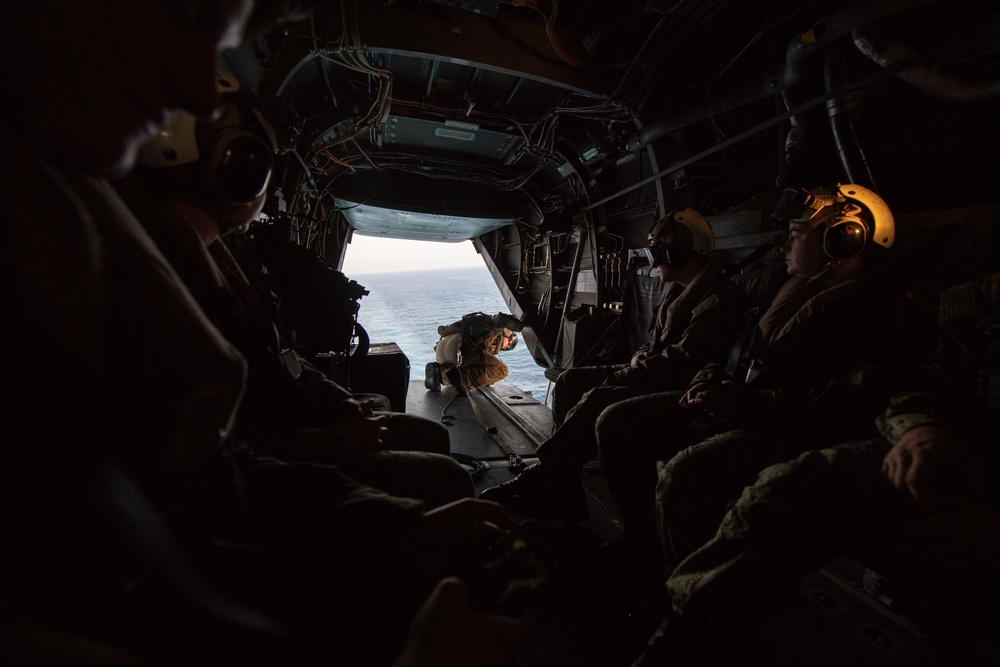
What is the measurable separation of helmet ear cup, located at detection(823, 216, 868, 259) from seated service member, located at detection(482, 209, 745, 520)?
80 centimetres

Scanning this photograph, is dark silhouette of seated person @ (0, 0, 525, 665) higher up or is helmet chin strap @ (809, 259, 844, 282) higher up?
helmet chin strap @ (809, 259, 844, 282)

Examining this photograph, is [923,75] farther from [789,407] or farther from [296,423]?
[296,423]

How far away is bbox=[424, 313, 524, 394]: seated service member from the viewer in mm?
6066

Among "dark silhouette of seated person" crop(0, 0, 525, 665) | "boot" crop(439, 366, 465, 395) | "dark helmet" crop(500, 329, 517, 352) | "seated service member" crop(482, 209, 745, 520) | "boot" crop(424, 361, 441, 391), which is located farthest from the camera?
"dark helmet" crop(500, 329, 517, 352)

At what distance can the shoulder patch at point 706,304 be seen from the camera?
2.70m

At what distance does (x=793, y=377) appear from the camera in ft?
6.61

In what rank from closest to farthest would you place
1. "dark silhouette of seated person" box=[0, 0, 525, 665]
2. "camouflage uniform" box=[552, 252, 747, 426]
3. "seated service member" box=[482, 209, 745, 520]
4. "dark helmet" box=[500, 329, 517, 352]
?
"dark silhouette of seated person" box=[0, 0, 525, 665], "seated service member" box=[482, 209, 745, 520], "camouflage uniform" box=[552, 252, 747, 426], "dark helmet" box=[500, 329, 517, 352]

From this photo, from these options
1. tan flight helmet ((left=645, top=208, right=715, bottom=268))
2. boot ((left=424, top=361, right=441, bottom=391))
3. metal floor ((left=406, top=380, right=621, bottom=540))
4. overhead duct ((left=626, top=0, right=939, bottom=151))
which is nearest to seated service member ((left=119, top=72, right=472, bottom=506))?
metal floor ((left=406, top=380, right=621, bottom=540))

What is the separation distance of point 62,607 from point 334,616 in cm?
36

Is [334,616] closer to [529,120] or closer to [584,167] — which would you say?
[529,120]

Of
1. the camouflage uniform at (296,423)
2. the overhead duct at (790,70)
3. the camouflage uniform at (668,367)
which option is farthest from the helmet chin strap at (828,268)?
the camouflage uniform at (296,423)

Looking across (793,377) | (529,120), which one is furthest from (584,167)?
(793,377)

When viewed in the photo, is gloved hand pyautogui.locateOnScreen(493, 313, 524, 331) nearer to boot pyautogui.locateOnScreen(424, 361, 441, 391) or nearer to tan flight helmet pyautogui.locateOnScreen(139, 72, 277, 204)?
boot pyautogui.locateOnScreen(424, 361, 441, 391)

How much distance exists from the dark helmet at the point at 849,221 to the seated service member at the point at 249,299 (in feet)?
7.05
